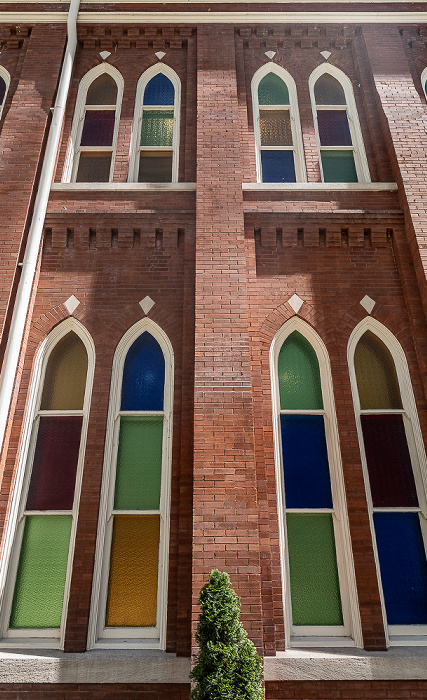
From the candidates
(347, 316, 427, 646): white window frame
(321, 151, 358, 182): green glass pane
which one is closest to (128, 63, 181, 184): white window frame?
(321, 151, 358, 182): green glass pane

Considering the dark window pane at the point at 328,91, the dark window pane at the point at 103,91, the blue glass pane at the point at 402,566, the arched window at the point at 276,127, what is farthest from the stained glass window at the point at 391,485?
the dark window pane at the point at 103,91

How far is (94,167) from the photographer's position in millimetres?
8383

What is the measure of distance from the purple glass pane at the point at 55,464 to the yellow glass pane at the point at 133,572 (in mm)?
740

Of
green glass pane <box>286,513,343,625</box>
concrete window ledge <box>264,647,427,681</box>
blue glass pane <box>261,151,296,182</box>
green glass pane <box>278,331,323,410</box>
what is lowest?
concrete window ledge <box>264,647,427,681</box>

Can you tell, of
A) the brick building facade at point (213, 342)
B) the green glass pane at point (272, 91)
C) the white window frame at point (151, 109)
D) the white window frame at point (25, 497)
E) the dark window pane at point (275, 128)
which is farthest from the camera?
the green glass pane at point (272, 91)

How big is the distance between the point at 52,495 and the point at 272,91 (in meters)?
7.52

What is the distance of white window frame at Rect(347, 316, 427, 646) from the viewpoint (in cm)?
543

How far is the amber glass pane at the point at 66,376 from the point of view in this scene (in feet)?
21.6

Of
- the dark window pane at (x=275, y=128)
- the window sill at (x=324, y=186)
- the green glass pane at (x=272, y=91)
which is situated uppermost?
the green glass pane at (x=272, y=91)

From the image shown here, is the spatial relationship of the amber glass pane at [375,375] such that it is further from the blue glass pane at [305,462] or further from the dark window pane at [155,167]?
the dark window pane at [155,167]

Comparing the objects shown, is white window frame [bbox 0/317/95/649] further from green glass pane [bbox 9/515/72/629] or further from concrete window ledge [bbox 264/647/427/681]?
concrete window ledge [bbox 264/647/427/681]

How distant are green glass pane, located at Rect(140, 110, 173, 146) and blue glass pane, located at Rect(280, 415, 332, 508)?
5.16 metres

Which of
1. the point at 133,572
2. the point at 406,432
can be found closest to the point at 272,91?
the point at 406,432

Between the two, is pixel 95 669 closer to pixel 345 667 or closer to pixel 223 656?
pixel 223 656
